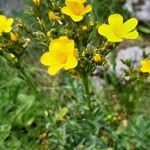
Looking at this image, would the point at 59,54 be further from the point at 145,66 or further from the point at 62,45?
the point at 145,66

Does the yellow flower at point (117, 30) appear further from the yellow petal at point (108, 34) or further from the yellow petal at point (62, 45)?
the yellow petal at point (62, 45)

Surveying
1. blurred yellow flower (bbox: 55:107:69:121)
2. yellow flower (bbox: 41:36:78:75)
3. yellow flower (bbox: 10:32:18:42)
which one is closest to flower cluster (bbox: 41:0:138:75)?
yellow flower (bbox: 41:36:78:75)

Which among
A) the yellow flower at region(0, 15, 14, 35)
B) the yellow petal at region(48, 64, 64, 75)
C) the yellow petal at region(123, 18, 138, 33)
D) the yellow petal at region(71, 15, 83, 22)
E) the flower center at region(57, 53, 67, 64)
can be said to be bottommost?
the yellow petal at region(48, 64, 64, 75)

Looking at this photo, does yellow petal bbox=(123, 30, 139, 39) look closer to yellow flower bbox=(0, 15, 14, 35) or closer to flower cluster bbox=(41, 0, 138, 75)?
flower cluster bbox=(41, 0, 138, 75)

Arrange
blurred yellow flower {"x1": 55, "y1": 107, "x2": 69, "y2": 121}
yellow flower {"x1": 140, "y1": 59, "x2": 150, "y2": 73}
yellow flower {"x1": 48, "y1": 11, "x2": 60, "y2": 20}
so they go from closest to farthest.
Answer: yellow flower {"x1": 48, "y1": 11, "x2": 60, "y2": 20}
yellow flower {"x1": 140, "y1": 59, "x2": 150, "y2": 73}
blurred yellow flower {"x1": 55, "y1": 107, "x2": 69, "y2": 121}

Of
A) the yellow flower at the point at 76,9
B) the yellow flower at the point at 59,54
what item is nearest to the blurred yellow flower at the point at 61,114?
the yellow flower at the point at 59,54
